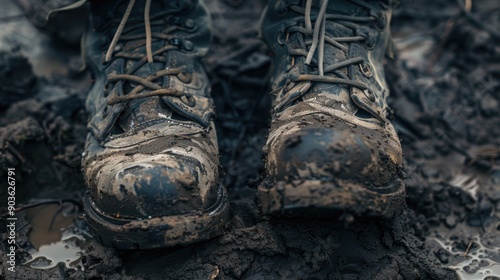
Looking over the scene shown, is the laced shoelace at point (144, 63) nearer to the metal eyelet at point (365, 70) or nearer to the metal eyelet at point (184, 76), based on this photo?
the metal eyelet at point (184, 76)

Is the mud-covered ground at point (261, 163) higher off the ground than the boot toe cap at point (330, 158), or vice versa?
the boot toe cap at point (330, 158)

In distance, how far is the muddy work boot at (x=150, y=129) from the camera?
7.68 feet

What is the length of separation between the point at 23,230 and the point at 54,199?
270 mm

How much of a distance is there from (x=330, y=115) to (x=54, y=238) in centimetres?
145

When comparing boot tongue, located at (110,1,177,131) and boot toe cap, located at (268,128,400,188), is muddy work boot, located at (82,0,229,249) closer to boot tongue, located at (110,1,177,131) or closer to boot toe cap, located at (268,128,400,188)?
boot tongue, located at (110,1,177,131)

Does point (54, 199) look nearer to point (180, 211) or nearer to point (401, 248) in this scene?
point (180, 211)

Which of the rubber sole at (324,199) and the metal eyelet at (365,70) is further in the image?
the metal eyelet at (365,70)

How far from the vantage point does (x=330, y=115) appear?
2574mm

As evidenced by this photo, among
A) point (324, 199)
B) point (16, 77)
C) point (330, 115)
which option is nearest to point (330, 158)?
point (324, 199)

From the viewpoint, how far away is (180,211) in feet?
7.73

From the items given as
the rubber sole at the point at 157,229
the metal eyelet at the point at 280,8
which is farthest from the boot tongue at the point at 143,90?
the metal eyelet at the point at 280,8

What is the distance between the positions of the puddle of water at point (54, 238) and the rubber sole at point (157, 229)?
398 millimetres

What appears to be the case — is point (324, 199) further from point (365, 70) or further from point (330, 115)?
point (365, 70)

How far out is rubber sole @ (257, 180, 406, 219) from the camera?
7.22ft
